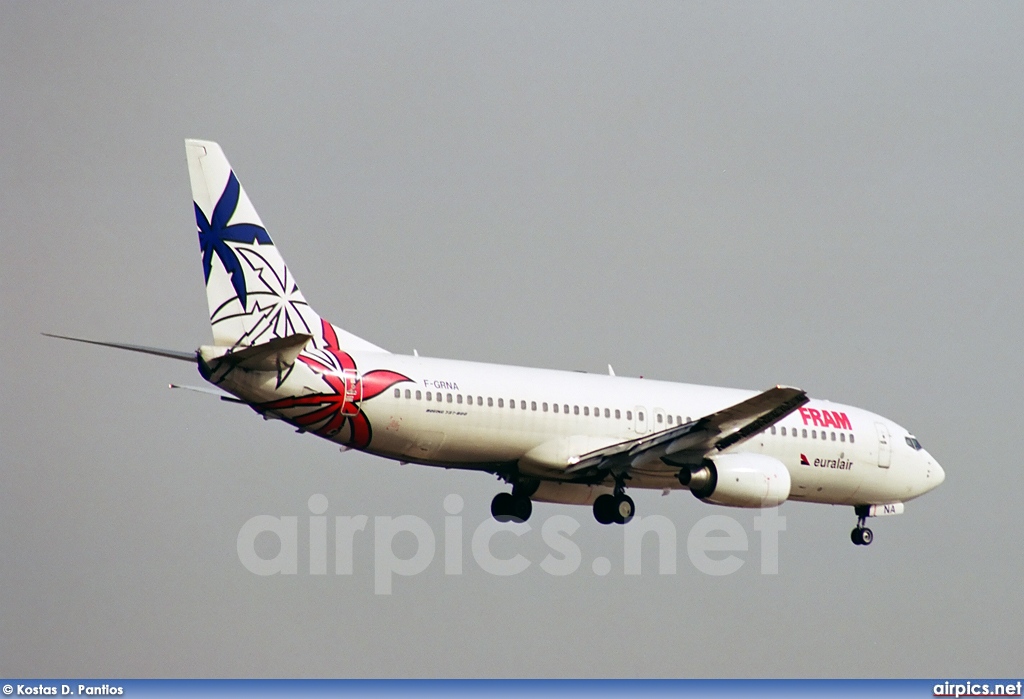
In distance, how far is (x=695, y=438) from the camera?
42.1 m

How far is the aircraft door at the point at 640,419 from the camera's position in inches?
1768

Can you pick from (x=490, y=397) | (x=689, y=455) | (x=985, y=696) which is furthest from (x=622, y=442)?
(x=985, y=696)

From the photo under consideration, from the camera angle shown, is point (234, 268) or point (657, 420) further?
point (657, 420)

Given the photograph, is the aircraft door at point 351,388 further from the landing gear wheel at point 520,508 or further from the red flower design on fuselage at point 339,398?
the landing gear wheel at point 520,508

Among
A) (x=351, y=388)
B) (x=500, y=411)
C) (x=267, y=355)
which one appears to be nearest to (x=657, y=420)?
(x=500, y=411)

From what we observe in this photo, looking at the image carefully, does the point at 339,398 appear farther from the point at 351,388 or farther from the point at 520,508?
the point at 520,508

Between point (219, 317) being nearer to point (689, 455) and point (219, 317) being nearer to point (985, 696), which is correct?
point (689, 455)

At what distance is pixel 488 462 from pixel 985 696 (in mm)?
13850

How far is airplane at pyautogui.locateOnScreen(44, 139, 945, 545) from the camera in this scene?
3894cm

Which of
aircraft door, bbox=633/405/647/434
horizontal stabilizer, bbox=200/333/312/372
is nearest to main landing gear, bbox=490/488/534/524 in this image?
aircraft door, bbox=633/405/647/434

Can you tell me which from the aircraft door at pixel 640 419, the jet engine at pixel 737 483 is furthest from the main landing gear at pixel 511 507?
the jet engine at pixel 737 483

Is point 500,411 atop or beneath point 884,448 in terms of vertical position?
beneath

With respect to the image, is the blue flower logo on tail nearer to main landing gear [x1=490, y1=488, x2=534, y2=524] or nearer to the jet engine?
main landing gear [x1=490, y1=488, x2=534, y2=524]

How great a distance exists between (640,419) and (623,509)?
2.61 m
